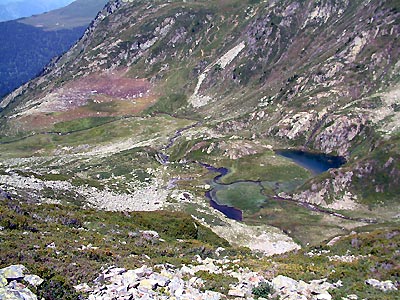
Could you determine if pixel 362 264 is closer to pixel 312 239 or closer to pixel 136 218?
pixel 136 218

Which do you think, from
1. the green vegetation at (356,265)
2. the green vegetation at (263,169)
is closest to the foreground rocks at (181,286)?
the green vegetation at (356,265)

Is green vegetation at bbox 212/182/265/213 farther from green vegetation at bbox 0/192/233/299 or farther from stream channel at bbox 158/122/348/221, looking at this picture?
green vegetation at bbox 0/192/233/299

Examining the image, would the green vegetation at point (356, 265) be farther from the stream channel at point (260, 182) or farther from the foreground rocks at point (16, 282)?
the stream channel at point (260, 182)

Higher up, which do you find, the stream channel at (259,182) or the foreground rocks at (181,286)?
the foreground rocks at (181,286)

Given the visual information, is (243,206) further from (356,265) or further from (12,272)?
(12,272)

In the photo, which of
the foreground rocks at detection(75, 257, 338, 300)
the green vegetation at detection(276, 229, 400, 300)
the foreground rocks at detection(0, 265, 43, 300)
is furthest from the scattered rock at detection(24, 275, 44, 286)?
the green vegetation at detection(276, 229, 400, 300)

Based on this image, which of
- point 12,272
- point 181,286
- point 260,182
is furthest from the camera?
point 260,182

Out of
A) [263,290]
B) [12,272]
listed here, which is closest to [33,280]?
[12,272]
